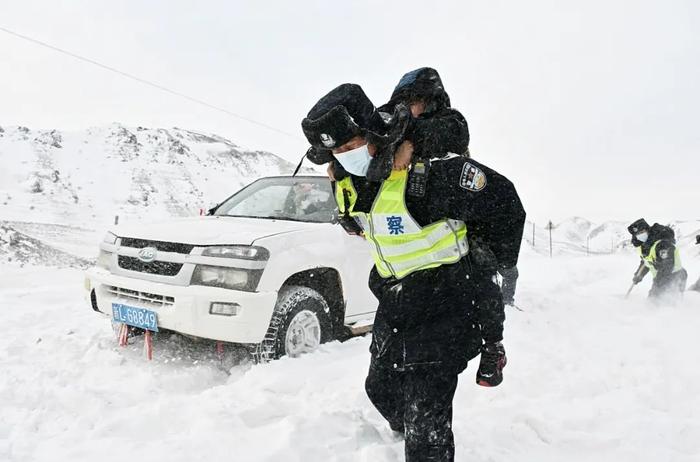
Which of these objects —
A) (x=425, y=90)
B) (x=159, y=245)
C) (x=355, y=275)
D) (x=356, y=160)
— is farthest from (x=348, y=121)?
(x=355, y=275)

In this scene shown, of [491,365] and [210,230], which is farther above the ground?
[210,230]

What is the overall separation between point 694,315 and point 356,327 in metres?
6.29

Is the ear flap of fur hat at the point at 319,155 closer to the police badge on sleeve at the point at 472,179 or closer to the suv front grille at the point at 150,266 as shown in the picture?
the police badge on sleeve at the point at 472,179

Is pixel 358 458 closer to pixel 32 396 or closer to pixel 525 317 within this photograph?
pixel 32 396

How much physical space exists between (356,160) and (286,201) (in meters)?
2.89

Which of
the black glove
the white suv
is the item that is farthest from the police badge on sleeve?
the white suv

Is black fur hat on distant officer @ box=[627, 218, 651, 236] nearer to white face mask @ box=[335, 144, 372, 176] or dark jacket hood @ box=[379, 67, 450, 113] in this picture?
dark jacket hood @ box=[379, 67, 450, 113]

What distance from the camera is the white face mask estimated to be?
189 centimetres

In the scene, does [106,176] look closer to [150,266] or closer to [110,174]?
[110,174]

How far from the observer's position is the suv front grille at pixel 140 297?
11.5 ft

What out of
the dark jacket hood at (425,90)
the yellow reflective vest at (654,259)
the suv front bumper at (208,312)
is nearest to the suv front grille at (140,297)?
the suv front bumper at (208,312)

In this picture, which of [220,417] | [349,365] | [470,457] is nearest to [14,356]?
[220,417]

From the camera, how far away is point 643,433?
2863 millimetres

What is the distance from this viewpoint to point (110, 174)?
93.7 feet
